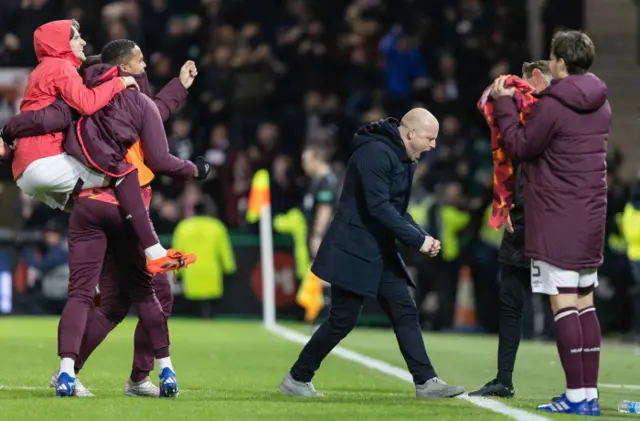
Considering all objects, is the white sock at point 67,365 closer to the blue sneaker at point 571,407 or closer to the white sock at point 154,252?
the white sock at point 154,252

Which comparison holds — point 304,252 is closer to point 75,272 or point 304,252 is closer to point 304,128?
point 304,128

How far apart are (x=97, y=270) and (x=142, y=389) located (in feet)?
3.03

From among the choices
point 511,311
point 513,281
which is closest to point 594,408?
point 511,311

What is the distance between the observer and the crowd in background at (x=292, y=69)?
22.7 metres

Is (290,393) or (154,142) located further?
(290,393)

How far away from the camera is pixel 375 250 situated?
32.6 ft

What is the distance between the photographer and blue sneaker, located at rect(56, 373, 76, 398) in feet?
31.7

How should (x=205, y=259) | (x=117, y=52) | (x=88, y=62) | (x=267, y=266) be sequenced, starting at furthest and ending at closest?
1. (x=205, y=259)
2. (x=267, y=266)
3. (x=88, y=62)
4. (x=117, y=52)

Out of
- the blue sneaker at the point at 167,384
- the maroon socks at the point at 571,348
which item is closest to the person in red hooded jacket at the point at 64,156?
the blue sneaker at the point at 167,384

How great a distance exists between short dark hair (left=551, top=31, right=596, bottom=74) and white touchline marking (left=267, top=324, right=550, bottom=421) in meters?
2.04

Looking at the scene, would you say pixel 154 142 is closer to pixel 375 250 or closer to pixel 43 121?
pixel 43 121

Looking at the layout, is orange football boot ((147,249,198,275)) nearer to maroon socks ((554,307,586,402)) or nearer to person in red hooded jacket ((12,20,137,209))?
person in red hooded jacket ((12,20,137,209))

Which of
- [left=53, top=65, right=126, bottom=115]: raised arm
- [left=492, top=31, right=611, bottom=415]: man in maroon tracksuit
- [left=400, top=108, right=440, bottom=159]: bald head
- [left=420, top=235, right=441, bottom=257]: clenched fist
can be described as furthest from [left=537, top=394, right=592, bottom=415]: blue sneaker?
[left=53, top=65, right=126, bottom=115]: raised arm

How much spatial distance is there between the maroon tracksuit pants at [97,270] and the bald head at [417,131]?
71.9 inches
